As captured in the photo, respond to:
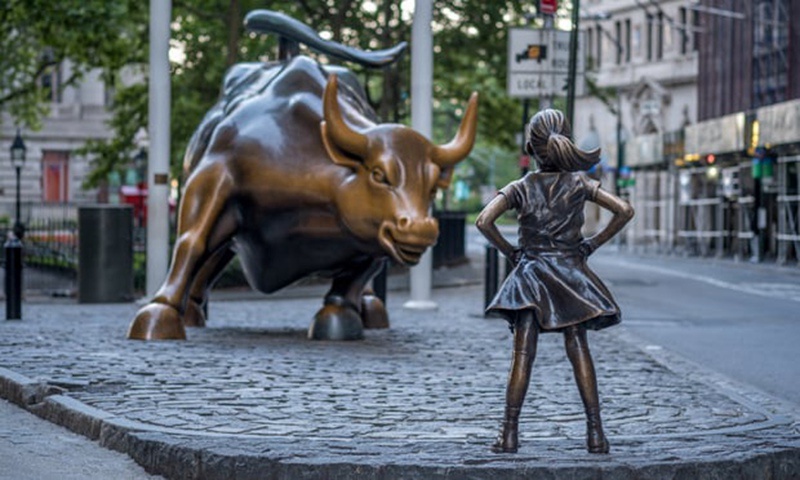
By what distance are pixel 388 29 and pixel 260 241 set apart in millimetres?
20461

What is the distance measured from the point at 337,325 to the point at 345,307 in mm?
238

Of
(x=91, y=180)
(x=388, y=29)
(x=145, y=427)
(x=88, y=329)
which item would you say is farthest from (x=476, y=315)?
(x=91, y=180)

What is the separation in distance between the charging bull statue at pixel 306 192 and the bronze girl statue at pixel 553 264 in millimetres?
5929

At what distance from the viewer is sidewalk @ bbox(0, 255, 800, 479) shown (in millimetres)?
7746

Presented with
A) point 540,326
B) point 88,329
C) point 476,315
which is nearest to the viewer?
point 540,326

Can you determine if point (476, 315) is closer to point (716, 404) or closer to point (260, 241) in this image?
point (260, 241)

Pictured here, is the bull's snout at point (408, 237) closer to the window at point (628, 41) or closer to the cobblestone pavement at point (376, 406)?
the cobblestone pavement at point (376, 406)

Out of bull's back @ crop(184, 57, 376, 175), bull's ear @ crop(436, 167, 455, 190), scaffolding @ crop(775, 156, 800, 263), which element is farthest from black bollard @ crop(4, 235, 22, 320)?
scaffolding @ crop(775, 156, 800, 263)

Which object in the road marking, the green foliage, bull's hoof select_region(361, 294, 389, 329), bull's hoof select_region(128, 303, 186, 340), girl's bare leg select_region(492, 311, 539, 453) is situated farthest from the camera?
the green foliage

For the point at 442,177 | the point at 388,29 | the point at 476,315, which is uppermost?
the point at 388,29

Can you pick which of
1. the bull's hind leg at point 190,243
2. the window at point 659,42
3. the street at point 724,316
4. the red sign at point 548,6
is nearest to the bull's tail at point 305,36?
the bull's hind leg at point 190,243

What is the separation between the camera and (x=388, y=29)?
35.7m

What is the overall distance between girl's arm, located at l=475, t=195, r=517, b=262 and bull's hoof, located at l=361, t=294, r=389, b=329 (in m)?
9.36

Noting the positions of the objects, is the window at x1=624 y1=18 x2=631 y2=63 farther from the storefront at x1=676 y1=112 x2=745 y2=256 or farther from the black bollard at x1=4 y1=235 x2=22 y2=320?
the black bollard at x1=4 y1=235 x2=22 y2=320
